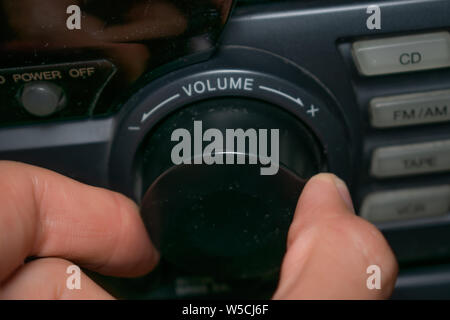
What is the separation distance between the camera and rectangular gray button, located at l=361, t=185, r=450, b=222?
1.85 feet

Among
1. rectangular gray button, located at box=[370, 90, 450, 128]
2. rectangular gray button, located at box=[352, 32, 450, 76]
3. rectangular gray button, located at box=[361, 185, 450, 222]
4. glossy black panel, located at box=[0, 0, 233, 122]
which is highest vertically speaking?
glossy black panel, located at box=[0, 0, 233, 122]

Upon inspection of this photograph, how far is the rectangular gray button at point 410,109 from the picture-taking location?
1.69 ft

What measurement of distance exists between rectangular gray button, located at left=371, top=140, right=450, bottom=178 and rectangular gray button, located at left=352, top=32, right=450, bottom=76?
0.08 metres

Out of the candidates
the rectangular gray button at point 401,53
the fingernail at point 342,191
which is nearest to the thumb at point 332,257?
the fingernail at point 342,191

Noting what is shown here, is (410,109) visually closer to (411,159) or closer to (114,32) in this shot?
(411,159)

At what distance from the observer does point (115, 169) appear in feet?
1.73

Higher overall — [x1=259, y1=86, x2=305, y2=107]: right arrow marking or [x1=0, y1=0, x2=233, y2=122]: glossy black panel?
[x1=0, y1=0, x2=233, y2=122]: glossy black panel

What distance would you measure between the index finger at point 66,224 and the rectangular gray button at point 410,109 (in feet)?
0.82

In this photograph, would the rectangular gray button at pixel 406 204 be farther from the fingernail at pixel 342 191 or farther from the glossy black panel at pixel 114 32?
the glossy black panel at pixel 114 32

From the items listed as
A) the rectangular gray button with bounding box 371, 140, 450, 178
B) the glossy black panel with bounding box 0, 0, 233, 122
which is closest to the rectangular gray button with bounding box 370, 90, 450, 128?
the rectangular gray button with bounding box 371, 140, 450, 178

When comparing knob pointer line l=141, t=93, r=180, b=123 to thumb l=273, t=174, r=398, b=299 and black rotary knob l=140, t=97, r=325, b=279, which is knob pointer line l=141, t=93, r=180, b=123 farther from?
thumb l=273, t=174, r=398, b=299

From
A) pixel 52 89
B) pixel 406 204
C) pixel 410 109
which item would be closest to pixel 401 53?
pixel 410 109
